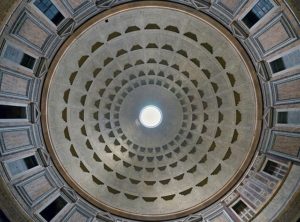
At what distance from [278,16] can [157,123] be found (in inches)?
595

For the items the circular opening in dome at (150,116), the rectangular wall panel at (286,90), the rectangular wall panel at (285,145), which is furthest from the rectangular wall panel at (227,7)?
the circular opening in dome at (150,116)

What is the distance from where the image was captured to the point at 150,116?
32594mm

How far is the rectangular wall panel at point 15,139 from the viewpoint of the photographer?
72.2 ft

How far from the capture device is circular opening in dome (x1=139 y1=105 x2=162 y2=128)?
32.1 meters

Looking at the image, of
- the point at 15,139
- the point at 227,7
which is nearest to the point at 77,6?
the point at 15,139

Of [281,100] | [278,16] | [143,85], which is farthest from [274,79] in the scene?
[143,85]

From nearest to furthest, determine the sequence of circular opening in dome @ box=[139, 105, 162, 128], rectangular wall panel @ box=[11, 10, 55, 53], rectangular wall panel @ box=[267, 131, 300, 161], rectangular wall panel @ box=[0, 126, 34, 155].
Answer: rectangular wall panel @ box=[11, 10, 55, 53]
rectangular wall panel @ box=[0, 126, 34, 155]
rectangular wall panel @ box=[267, 131, 300, 161]
circular opening in dome @ box=[139, 105, 162, 128]

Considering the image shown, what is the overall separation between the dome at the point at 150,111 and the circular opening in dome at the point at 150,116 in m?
0.10

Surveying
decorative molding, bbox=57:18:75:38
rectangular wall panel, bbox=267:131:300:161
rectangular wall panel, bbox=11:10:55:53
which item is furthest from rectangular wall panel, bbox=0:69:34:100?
rectangular wall panel, bbox=267:131:300:161

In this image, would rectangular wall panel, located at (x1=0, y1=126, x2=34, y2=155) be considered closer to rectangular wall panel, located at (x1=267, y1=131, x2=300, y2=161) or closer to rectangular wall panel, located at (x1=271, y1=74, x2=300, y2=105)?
rectangular wall panel, located at (x1=267, y1=131, x2=300, y2=161)

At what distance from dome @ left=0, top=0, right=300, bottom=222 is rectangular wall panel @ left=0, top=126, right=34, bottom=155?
10 cm

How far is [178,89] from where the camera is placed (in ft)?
102

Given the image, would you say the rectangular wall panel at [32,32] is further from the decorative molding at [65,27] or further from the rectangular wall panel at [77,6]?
the rectangular wall panel at [77,6]

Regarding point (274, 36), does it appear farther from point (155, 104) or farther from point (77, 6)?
point (155, 104)
